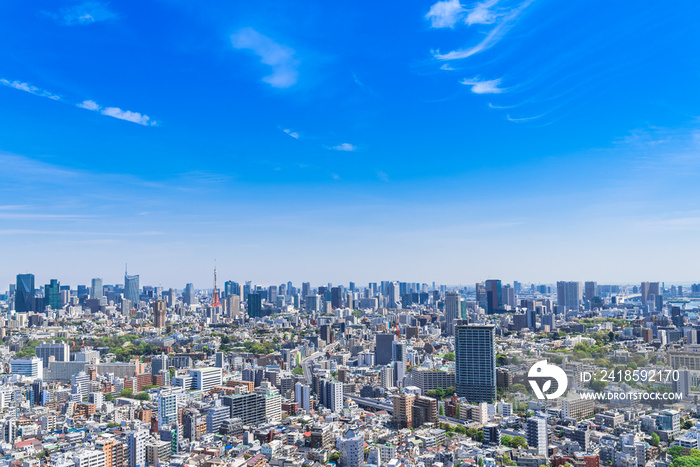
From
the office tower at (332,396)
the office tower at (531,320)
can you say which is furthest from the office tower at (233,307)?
the office tower at (332,396)

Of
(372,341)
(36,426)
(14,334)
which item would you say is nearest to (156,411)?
(36,426)

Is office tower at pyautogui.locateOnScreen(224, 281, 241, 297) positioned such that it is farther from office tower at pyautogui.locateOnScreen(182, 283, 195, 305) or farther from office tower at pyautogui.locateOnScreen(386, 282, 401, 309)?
office tower at pyautogui.locateOnScreen(386, 282, 401, 309)

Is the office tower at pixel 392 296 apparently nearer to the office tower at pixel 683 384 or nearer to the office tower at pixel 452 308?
the office tower at pixel 452 308

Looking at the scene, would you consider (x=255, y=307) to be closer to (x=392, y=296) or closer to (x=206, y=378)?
(x=392, y=296)

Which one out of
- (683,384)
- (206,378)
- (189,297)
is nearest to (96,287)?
(189,297)

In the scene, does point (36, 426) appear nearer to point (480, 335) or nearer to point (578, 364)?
point (480, 335)

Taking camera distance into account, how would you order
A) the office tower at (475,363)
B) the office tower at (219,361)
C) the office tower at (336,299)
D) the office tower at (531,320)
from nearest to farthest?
the office tower at (475,363) < the office tower at (219,361) < the office tower at (531,320) < the office tower at (336,299)
